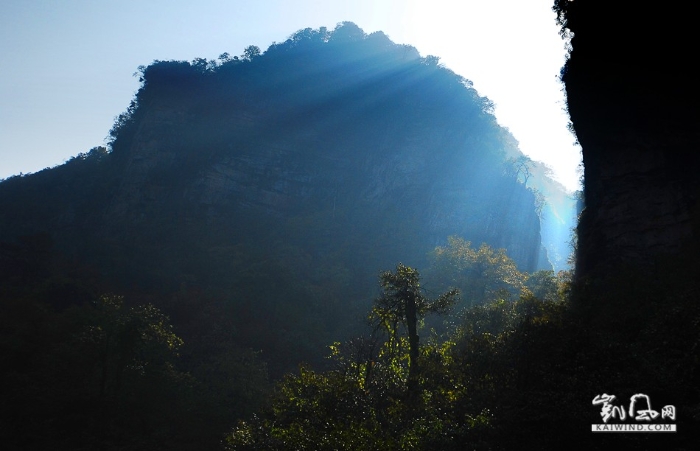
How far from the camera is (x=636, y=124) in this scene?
66.3 ft

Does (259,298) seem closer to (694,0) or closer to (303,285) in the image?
(303,285)

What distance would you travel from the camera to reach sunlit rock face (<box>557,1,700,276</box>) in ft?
59.3

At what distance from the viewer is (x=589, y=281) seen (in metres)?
19.4

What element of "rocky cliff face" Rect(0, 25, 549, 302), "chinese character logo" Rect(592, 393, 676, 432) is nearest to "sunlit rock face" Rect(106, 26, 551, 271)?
"rocky cliff face" Rect(0, 25, 549, 302)

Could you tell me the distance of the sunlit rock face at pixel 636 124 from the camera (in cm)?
1808

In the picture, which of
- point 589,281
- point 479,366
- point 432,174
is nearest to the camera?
point 479,366

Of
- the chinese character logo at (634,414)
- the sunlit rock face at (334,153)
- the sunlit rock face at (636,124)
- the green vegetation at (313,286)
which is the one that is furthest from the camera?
the sunlit rock face at (334,153)

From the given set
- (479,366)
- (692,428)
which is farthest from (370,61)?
(692,428)

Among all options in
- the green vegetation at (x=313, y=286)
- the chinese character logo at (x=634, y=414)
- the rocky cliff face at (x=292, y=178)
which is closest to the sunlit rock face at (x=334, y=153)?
the rocky cliff face at (x=292, y=178)

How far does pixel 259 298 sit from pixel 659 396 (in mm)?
45810

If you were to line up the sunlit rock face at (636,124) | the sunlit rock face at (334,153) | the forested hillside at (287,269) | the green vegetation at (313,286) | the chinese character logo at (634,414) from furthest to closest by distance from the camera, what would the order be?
1. the sunlit rock face at (334,153)
2. the sunlit rock face at (636,124)
3. the forested hillside at (287,269)
4. the green vegetation at (313,286)
5. the chinese character logo at (634,414)

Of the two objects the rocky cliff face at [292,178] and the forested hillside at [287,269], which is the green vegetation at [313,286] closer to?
the forested hillside at [287,269]

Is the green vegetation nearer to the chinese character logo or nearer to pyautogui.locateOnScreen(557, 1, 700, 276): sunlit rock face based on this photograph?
the chinese character logo

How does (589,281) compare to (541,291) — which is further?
(541,291)
